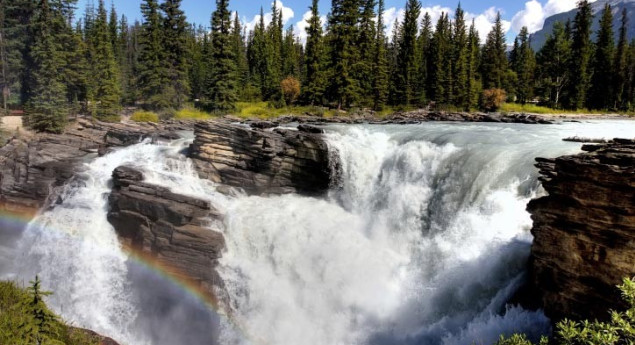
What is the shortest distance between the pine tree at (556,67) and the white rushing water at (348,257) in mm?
49508

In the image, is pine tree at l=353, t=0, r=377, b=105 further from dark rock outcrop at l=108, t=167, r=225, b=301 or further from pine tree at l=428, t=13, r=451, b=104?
dark rock outcrop at l=108, t=167, r=225, b=301

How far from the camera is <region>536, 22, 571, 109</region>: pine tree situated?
62.1m

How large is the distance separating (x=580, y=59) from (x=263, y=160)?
192 ft

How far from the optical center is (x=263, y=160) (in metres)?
22.5

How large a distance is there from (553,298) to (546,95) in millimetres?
69963

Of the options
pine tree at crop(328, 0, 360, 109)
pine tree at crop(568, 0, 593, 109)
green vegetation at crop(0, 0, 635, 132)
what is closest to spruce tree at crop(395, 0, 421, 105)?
green vegetation at crop(0, 0, 635, 132)

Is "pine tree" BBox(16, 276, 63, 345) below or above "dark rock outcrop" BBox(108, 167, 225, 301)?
above

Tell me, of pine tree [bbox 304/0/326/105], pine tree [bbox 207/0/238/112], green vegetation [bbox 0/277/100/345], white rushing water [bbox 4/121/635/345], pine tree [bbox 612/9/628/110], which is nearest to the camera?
green vegetation [bbox 0/277/100/345]

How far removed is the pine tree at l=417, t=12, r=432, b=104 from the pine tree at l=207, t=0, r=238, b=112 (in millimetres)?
29272

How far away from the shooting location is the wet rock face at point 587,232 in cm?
932

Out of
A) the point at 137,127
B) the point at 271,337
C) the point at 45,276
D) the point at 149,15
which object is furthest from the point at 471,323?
the point at 149,15

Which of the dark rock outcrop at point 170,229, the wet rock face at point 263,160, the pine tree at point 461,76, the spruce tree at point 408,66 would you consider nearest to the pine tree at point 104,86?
the wet rock face at point 263,160

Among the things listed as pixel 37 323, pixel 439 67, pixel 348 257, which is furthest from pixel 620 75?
pixel 37 323

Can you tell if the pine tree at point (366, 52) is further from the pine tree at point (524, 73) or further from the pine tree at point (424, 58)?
the pine tree at point (524, 73)
